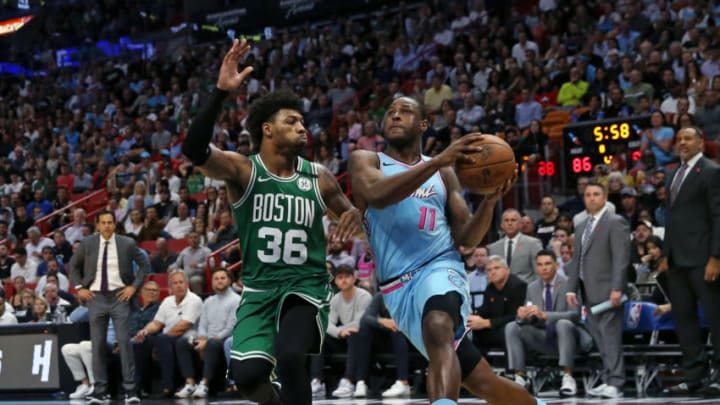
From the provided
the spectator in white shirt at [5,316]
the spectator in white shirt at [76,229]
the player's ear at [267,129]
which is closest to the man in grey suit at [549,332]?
the player's ear at [267,129]

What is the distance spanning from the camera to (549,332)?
10414mm

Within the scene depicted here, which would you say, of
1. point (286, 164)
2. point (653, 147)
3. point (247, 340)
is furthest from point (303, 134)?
point (653, 147)

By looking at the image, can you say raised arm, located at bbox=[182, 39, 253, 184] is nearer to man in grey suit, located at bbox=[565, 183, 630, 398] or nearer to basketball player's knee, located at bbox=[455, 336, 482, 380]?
basketball player's knee, located at bbox=[455, 336, 482, 380]

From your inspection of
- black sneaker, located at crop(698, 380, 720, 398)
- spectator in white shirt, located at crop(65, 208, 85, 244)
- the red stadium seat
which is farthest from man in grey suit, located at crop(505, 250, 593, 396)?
spectator in white shirt, located at crop(65, 208, 85, 244)

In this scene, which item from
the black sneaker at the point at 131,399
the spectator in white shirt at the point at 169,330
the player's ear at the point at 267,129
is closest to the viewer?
→ the player's ear at the point at 267,129

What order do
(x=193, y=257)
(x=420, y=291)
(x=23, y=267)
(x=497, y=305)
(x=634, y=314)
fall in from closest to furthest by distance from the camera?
(x=420, y=291) < (x=634, y=314) < (x=497, y=305) < (x=193, y=257) < (x=23, y=267)

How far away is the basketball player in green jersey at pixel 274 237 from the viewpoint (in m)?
5.45

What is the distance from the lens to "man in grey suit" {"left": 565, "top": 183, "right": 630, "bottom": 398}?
9914mm

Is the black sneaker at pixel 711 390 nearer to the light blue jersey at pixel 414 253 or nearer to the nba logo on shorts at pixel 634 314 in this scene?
the nba logo on shorts at pixel 634 314

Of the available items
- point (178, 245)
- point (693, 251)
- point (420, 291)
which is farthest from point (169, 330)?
point (420, 291)

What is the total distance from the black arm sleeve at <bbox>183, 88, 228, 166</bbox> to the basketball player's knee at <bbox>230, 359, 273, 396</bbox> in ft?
3.49

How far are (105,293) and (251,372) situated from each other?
6732 mm

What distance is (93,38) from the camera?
3195 cm

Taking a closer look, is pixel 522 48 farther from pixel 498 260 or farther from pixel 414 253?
pixel 414 253
